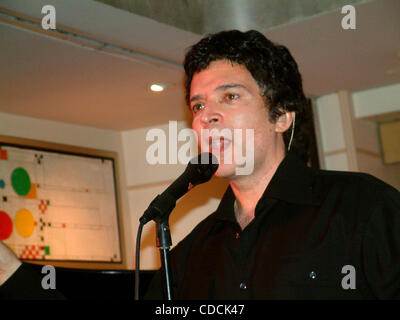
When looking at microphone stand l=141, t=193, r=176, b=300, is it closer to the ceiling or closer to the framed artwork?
the ceiling

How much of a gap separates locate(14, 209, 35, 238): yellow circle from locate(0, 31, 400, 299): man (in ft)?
7.81

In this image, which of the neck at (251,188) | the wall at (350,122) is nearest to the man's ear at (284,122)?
the neck at (251,188)

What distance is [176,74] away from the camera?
3.98m

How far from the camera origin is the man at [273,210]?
5.02ft

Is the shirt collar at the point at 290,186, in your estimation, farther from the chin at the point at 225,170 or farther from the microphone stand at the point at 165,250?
the microphone stand at the point at 165,250

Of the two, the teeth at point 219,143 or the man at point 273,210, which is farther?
the teeth at point 219,143

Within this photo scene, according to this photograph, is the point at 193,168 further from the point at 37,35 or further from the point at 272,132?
the point at 37,35

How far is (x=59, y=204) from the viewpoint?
4.55 metres

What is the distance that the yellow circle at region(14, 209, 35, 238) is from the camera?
4207 mm

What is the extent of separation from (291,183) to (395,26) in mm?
2080

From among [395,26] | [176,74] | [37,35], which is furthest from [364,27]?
[37,35]

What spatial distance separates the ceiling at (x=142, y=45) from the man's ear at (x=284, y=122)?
127cm

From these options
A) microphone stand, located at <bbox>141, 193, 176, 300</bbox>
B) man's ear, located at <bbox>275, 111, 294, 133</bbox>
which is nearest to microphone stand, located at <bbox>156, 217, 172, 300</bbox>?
microphone stand, located at <bbox>141, 193, 176, 300</bbox>

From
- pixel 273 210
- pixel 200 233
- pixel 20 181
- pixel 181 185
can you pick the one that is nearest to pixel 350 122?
pixel 20 181
